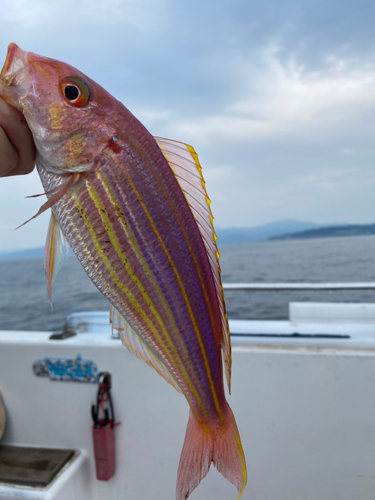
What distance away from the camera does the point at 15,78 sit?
31.1 inches

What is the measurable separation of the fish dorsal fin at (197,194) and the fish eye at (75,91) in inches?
7.9

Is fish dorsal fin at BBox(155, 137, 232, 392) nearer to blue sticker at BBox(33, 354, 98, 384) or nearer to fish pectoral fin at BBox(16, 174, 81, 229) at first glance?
fish pectoral fin at BBox(16, 174, 81, 229)

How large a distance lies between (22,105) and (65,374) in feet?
9.01

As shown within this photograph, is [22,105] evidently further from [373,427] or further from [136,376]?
[373,427]

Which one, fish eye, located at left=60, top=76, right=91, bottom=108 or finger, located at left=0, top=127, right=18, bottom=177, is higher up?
fish eye, located at left=60, top=76, right=91, bottom=108

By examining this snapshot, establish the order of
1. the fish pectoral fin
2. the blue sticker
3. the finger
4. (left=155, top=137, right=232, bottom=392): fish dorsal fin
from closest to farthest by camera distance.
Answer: the fish pectoral fin
the finger
(left=155, top=137, right=232, bottom=392): fish dorsal fin
the blue sticker

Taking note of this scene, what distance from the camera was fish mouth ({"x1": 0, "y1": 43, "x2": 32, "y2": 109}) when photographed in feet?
2.59

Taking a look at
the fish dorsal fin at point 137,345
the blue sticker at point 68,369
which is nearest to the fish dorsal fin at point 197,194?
the fish dorsal fin at point 137,345

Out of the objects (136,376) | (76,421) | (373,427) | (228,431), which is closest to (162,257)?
(228,431)

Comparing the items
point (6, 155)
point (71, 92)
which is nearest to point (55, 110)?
point (71, 92)

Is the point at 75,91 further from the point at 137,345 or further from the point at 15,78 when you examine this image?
the point at 137,345

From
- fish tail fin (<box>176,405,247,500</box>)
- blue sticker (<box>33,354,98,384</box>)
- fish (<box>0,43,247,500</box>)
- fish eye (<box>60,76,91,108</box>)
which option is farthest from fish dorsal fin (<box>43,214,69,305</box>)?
blue sticker (<box>33,354,98,384</box>)

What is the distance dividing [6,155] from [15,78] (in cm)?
17

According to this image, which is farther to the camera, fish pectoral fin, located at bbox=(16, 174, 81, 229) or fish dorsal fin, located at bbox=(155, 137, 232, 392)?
fish dorsal fin, located at bbox=(155, 137, 232, 392)
